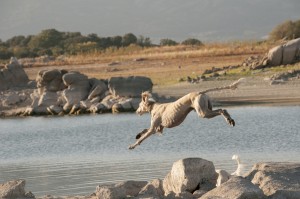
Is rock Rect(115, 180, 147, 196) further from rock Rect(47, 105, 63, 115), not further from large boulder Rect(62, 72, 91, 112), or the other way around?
rock Rect(47, 105, 63, 115)

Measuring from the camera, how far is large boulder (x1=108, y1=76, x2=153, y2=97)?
37.5m

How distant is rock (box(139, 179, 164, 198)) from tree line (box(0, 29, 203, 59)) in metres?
73.6

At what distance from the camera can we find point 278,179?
43.1 ft

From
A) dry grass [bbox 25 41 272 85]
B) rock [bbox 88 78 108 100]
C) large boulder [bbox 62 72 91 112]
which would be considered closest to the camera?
rock [bbox 88 78 108 100]

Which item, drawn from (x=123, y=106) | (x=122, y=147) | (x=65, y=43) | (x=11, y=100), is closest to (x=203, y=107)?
(x=122, y=147)

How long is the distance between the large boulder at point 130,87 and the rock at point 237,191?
25.0 meters

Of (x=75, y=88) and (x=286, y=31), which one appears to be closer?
(x=75, y=88)

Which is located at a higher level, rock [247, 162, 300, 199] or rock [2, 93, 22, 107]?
rock [247, 162, 300, 199]

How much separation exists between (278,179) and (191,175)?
177 centimetres

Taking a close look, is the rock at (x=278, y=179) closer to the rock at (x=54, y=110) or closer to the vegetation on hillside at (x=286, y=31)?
the rock at (x=54, y=110)

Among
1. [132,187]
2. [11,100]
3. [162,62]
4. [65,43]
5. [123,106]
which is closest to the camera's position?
[132,187]

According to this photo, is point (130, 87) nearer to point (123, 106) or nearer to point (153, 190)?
point (123, 106)

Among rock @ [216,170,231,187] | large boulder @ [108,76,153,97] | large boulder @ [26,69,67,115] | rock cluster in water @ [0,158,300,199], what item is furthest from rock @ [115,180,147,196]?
large boulder @ [26,69,67,115]

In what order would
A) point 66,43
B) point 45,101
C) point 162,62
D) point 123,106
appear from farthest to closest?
point 66,43 < point 162,62 < point 45,101 < point 123,106
